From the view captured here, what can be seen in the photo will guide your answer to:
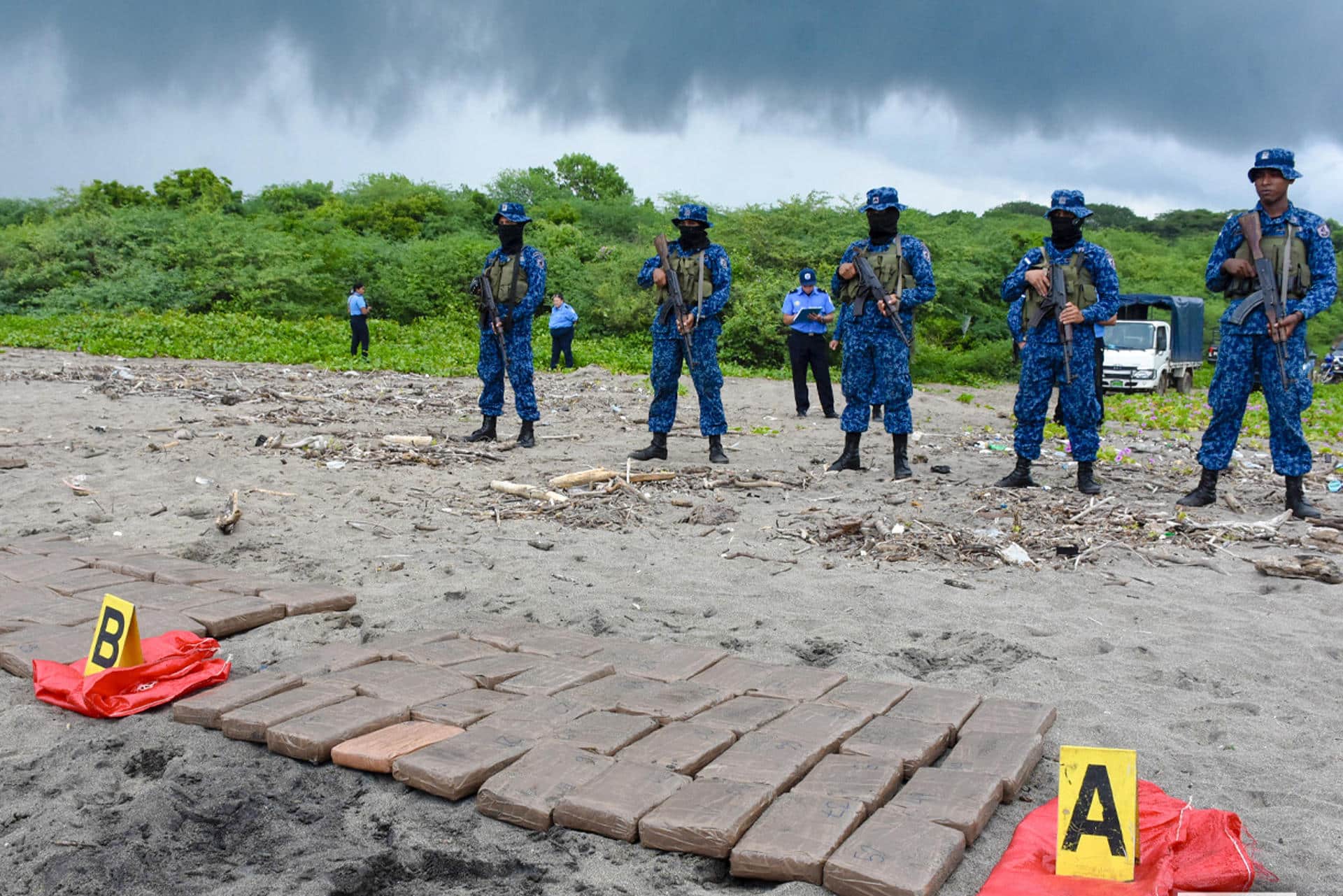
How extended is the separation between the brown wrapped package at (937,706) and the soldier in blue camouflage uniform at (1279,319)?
3.99 metres

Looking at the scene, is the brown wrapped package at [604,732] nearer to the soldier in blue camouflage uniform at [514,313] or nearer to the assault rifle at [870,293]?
the assault rifle at [870,293]

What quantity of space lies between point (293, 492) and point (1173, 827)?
5479 mm

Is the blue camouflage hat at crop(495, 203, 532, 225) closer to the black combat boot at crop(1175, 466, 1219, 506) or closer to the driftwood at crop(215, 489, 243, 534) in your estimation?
the driftwood at crop(215, 489, 243, 534)

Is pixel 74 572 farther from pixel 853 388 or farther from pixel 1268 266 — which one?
pixel 1268 266

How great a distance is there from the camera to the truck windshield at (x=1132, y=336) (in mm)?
19391

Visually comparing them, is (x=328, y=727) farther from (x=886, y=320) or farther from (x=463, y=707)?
(x=886, y=320)

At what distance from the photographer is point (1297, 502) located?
20.9 ft

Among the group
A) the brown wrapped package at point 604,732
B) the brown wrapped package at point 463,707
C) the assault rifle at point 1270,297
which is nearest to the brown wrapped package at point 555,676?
the brown wrapped package at point 463,707

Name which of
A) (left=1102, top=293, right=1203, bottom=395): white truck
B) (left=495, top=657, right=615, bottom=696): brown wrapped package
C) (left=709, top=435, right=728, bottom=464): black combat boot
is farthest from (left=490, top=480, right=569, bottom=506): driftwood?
(left=1102, top=293, right=1203, bottom=395): white truck

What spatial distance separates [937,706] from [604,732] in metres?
1.02

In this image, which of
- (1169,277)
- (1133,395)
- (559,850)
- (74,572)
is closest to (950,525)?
(559,850)

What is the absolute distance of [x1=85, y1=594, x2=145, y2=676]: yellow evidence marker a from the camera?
10.8 feet

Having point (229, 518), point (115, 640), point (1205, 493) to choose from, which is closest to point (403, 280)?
point (229, 518)

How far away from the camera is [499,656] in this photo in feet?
12.1
